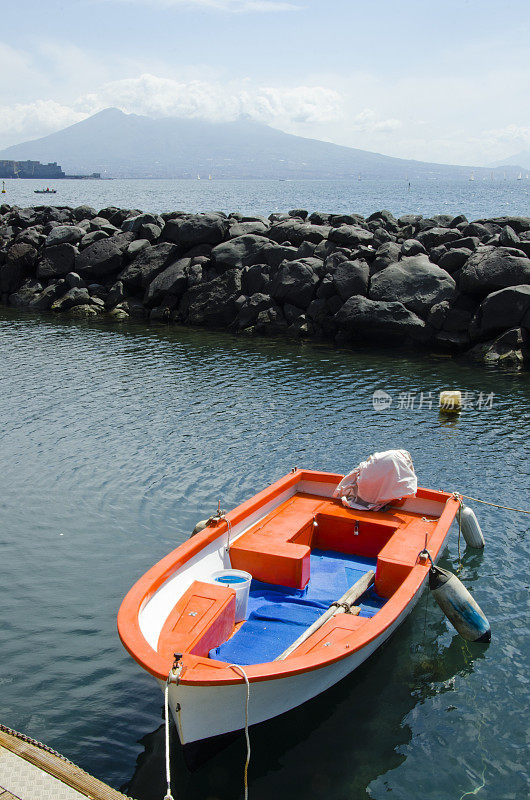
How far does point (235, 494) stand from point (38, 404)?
8.21 meters

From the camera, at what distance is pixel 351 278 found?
28.5 m

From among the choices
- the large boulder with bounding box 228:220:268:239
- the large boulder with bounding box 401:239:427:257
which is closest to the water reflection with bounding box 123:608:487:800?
the large boulder with bounding box 401:239:427:257

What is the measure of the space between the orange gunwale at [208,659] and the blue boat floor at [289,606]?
3.19 ft

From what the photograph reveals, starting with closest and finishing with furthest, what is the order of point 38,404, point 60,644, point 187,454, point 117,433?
point 60,644 → point 187,454 → point 117,433 → point 38,404

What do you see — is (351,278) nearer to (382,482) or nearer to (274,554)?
(382,482)

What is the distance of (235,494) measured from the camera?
47.0ft

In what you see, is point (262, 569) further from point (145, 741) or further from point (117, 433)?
point (117, 433)

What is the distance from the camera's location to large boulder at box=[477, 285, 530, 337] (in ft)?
82.5

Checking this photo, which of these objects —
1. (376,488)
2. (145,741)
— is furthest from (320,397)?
(145,741)

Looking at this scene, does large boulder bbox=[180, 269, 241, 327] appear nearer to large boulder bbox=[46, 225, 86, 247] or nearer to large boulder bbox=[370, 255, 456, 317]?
large boulder bbox=[370, 255, 456, 317]

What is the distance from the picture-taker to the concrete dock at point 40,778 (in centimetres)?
586

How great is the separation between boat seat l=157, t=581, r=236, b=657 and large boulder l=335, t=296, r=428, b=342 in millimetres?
19538

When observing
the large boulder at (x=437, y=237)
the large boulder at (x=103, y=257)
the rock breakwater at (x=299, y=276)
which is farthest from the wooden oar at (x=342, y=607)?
the large boulder at (x=103, y=257)

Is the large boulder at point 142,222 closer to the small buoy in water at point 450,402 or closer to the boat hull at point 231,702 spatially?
the small buoy in water at point 450,402
